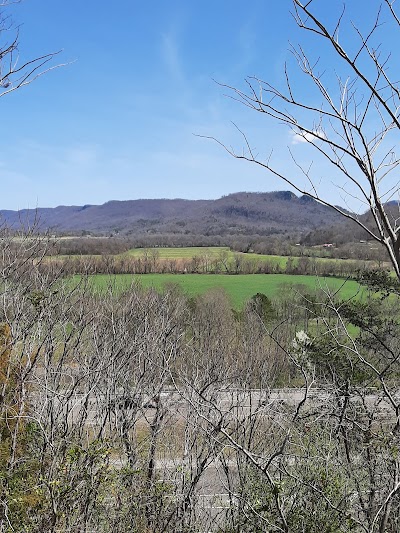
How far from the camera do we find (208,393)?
28.4 ft

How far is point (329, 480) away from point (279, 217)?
161103 mm

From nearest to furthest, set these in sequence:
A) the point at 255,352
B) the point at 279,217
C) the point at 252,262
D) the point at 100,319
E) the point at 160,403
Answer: the point at 160,403
the point at 100,319
the point at 255,352
the point at 252,262
the point at 279,217

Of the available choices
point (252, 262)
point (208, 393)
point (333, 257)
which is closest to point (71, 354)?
point (208, 393)

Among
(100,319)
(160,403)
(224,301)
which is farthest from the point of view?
(224,301)

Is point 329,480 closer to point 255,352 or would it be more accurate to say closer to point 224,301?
point 255,352

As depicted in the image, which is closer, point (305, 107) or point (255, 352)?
point (305, 107)

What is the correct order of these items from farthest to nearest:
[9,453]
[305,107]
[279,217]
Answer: [279,217] < [9,453] < [305,107]

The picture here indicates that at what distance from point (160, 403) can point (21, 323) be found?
11.3ft

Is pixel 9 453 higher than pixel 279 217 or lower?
lower

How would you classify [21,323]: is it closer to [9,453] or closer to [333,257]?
[9,453]

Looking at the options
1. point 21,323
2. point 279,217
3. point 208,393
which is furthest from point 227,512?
point 279,217

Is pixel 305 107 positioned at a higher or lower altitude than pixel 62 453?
higher

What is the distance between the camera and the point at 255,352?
1430 centimetres

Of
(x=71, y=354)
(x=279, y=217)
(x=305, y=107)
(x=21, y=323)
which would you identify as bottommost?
(x=71, y=354)
